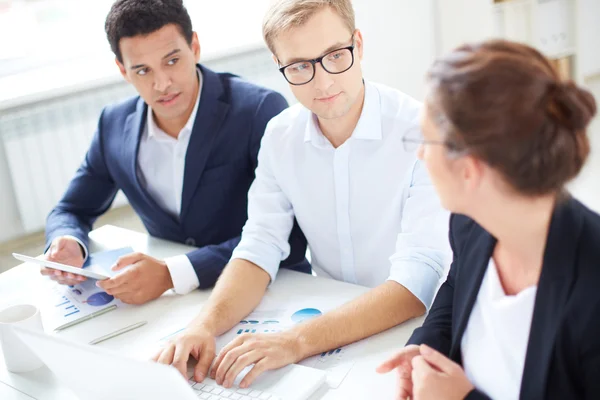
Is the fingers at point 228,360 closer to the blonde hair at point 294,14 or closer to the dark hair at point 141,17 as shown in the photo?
the blonde hair at point 294,14

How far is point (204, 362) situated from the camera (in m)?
1.24

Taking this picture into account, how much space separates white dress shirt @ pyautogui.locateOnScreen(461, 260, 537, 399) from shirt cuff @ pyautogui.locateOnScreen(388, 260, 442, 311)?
0.88 feet

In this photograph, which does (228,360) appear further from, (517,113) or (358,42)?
(358,42)

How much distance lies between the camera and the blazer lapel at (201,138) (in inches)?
74.7

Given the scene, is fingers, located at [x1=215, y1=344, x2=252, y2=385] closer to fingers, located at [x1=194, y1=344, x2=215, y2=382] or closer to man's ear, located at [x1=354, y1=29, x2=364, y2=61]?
fingers, located at [x1=194, y1=344, x2=215, y2=382]

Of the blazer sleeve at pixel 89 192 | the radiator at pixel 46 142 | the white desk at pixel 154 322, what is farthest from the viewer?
the radiator at pixel 46 142

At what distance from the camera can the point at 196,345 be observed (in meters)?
1.26

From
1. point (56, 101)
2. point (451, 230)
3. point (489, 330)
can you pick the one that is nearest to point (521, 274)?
point (489, 330)

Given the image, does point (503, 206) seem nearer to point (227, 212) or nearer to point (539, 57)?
point (539, 57)

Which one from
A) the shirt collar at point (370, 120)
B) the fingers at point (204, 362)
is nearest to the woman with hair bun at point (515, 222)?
the fingers at point (204, 362)

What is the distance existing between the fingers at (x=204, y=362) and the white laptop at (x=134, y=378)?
0.01 meters

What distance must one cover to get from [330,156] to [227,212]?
0.49 metres

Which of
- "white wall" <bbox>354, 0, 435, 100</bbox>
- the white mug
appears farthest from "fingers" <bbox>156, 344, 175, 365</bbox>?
"white wall" <bbox>354, 0, 435, 100</bbox>

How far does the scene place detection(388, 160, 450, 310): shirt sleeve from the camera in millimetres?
1375
